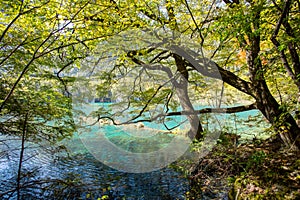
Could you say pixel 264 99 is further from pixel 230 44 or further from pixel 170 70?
pixel 170 70

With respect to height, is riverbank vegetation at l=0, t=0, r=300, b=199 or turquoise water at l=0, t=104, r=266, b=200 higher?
riverbank vegetation at l=0, t=0, r=300, b=199

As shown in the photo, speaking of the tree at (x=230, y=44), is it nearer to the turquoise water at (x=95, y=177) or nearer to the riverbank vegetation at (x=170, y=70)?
the riverbank vegetation at (x=170, y=70)

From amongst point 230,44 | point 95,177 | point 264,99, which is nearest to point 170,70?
point 230,44

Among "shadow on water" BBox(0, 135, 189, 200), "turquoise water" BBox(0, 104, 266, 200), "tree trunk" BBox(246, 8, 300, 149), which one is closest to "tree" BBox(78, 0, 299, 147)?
"tree trunk" BBox(246, 8, 300, 149)

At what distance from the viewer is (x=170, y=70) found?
553cm

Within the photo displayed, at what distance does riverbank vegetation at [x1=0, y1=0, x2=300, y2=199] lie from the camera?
7.86 feet

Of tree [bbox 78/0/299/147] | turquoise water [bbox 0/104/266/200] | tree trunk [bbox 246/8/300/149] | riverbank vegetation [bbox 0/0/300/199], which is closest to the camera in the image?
riverbank vegetation [bbox 0/0/300/199]

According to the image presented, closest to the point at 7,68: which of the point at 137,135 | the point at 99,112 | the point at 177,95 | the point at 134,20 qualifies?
the point at 99,112

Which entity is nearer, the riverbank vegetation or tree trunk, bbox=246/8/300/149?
the riverbank vegetation

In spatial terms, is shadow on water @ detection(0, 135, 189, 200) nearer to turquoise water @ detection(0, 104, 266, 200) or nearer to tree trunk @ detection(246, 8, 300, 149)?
turquoise water @ detection(0, 104, 266, 200)

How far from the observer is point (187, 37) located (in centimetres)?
414

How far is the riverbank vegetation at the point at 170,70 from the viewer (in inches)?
94.3

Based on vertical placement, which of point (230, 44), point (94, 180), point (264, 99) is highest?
point (230, 44)

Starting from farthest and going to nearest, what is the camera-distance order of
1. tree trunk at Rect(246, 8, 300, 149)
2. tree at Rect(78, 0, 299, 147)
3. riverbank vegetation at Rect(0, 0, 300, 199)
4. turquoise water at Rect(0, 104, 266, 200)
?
1. turquoise water at Rect(0, 104, 266, 200)
2. tree trunk at Rect(246, 8, 300, 149)
3. tree at Rect(78, 0, 299, 147)
4. riverbank vegetation at Rect(0, 0, 300, 199)
